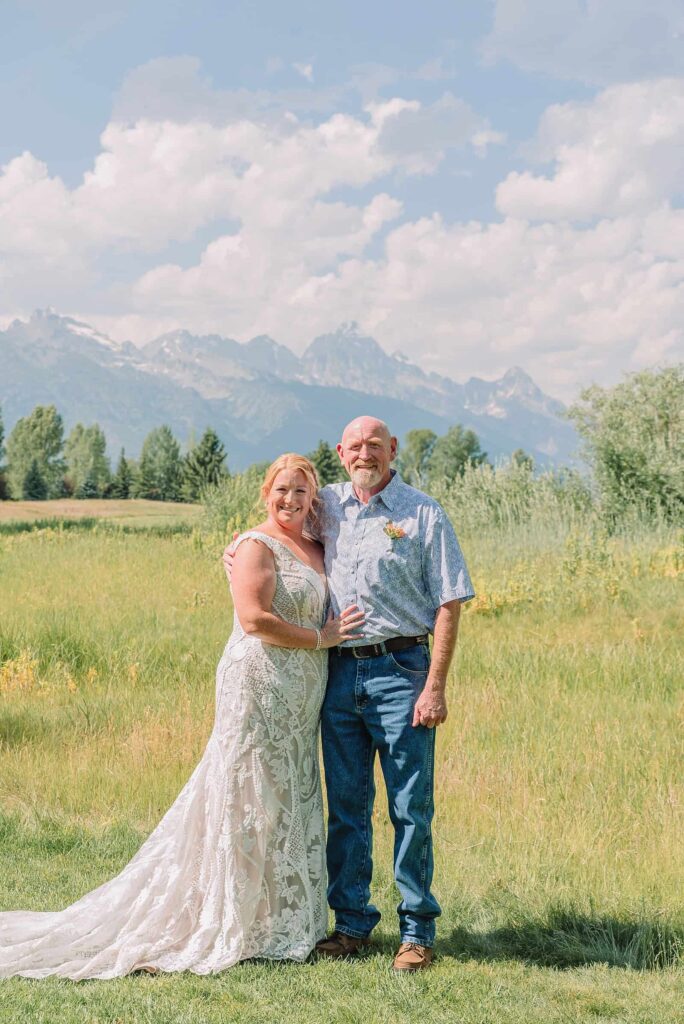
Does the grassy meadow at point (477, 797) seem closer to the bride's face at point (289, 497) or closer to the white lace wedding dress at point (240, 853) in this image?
the white lace wedding dress at point (240, 853)

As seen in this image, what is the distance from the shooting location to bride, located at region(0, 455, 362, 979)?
430 cm

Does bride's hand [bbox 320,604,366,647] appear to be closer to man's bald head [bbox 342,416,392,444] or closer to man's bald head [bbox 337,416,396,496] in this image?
man's bald head [bbox 337,416,396,496]

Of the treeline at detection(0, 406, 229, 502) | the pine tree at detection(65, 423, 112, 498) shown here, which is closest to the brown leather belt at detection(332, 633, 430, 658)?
the treeline at detection(0, 406, 229, 502)

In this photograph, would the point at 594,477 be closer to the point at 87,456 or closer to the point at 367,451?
the point at 367,451

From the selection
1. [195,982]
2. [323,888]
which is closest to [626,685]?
[323,888]

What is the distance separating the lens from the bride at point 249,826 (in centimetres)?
430

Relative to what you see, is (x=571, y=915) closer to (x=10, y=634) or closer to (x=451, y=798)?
(x=451, y=798)

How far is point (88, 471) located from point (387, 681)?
129905 millimetres

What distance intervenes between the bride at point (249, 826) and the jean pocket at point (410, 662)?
0.22 meters

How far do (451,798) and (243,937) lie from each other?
102 inches

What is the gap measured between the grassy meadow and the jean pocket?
4.10 ft

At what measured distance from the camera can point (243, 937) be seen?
4.27 meters

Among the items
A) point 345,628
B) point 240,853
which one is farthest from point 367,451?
point 240,853

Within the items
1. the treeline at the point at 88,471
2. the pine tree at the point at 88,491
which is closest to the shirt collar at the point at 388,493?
the treeline at the point at 88,471
